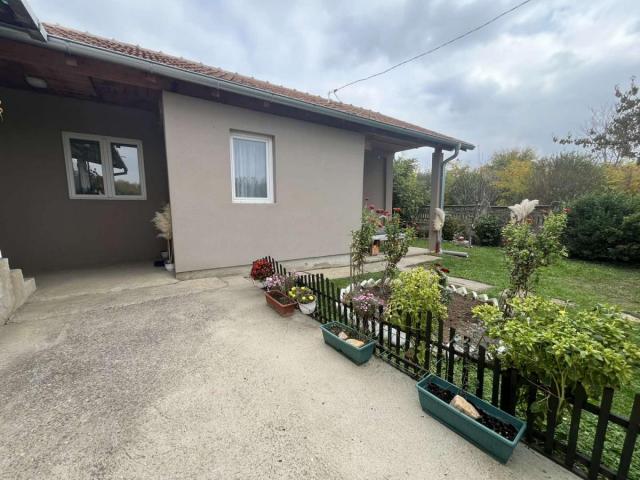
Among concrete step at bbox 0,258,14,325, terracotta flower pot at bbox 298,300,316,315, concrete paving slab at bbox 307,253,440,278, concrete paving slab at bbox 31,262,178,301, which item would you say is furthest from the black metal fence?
concrete step at bbox 0,258,14,325

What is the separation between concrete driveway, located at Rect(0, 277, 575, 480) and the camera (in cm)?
141

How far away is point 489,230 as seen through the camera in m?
10.4

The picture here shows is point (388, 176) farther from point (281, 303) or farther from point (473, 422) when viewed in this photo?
point (473, 422)

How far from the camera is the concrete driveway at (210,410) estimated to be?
1.41m

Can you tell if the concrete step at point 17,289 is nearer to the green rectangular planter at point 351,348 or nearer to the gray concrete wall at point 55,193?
the gray concrete wall at point 55,193

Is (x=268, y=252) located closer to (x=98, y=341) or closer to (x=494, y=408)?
(x=98, y=341)

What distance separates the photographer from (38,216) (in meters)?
5.18

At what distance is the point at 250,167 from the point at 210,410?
4.54 m

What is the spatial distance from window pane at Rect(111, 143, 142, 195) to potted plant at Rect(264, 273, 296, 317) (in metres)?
4.53

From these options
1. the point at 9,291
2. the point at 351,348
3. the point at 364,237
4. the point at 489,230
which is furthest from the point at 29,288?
the point at 489,230

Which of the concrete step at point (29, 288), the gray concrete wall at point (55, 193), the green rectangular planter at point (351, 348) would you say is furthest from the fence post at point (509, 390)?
the gray concrete wall at point (55, 193)

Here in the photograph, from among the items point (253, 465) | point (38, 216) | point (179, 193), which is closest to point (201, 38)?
point (179, 193)

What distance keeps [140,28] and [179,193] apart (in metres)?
4.96

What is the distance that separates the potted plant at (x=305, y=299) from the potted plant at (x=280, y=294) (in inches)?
2.7
